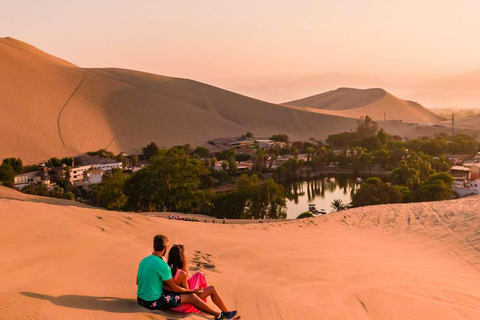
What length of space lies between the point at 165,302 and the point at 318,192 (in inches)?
1621

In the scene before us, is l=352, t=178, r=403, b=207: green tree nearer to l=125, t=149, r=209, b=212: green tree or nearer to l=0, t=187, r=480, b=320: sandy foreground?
l=125, t=149, r=209, b=212: green tree

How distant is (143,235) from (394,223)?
31.7ft

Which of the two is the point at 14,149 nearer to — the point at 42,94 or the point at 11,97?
the point at 11,97

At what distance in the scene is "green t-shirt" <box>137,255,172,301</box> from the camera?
17.8ft

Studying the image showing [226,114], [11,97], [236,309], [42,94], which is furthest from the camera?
[226,114]

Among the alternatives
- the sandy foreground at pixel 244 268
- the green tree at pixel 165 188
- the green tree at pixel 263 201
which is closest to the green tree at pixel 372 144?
the green tree at pixel 263 201

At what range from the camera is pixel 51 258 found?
711 cm

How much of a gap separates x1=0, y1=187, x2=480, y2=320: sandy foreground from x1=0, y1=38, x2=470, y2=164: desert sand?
60594 millimetres

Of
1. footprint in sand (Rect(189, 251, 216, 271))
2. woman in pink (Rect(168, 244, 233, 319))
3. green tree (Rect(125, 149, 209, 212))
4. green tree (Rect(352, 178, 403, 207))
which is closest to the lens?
woman in pink (Rect(168, 244, 233, 319))

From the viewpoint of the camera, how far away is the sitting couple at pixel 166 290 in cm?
543

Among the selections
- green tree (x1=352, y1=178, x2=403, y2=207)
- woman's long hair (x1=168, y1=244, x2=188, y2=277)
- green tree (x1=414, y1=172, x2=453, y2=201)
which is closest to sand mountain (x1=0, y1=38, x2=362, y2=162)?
green tree (x1=352, y1=178, x2=403, y2=207)

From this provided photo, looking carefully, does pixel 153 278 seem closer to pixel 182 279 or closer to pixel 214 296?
pixel 182 279

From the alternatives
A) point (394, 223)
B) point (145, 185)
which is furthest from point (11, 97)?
point (394, 223)

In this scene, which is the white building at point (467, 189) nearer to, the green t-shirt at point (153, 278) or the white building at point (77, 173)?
the green t-shirt at point (153, 278)
